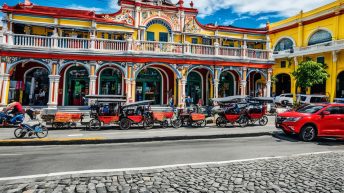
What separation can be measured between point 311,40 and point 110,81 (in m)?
27.8

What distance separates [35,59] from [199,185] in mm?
17435

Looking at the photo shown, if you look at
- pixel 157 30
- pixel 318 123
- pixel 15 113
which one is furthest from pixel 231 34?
pixel 15 113

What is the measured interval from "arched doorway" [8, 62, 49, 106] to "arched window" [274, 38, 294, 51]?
32.9 m

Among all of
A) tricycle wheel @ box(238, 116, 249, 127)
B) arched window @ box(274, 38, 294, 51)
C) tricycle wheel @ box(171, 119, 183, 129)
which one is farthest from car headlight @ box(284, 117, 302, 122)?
arched window @ box(274, 38, 294, 51)

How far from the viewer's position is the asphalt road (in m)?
6.28

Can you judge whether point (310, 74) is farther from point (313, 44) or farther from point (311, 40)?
point (311, 40)

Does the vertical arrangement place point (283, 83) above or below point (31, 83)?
above

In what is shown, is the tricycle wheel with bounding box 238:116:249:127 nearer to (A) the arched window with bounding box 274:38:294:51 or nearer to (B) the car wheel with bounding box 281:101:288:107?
(B) the car wheel with bounding box 281:101:288:107

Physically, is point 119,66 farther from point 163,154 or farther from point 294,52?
point 294,52

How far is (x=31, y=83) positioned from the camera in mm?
21203

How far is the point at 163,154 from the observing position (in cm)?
786

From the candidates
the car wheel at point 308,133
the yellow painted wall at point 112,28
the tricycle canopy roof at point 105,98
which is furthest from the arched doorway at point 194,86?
the car wheel at point 308,133

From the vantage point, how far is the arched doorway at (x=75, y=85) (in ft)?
71.1

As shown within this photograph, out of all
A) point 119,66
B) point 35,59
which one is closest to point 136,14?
point 119,66
